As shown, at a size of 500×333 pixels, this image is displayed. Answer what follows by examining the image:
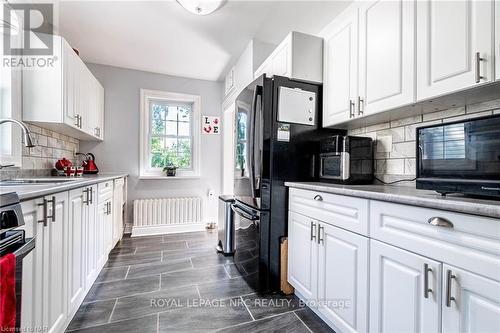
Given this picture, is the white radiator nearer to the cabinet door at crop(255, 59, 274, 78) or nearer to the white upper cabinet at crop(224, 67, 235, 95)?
the white upper cabinet at crop(224, 67, 235, 95)

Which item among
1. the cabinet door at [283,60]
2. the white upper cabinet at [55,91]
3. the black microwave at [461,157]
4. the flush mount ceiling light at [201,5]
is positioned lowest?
the black microwave at [461,157]

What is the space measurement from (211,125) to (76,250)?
9.36 ft

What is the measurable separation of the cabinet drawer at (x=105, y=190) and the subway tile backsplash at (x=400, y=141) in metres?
2.36

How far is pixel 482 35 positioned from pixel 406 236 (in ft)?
3.13

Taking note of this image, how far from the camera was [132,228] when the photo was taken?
3434 millimetres

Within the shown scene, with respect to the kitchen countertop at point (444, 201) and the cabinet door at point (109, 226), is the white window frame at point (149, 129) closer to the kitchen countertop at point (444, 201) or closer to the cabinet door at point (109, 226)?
the cabinet door at point (109, 226)

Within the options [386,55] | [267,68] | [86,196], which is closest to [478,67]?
[386,55]

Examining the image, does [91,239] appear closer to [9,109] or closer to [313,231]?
[9,109]

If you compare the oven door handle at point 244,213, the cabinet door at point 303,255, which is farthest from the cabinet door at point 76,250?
the cabinet door at point 303,255

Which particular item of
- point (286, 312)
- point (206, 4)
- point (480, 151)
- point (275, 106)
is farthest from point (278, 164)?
point (206, 4)

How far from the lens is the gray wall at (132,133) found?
350cm

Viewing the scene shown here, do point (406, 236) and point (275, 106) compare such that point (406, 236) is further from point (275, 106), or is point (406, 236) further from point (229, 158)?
point (229, 158)

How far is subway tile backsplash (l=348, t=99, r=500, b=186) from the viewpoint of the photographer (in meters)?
1.48

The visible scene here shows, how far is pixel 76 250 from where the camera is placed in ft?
4.81
